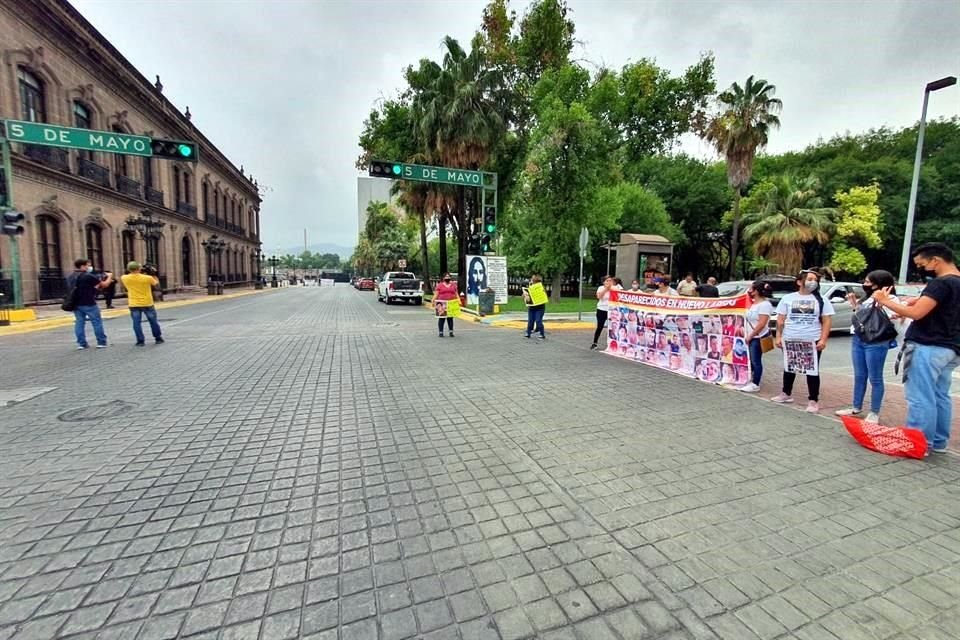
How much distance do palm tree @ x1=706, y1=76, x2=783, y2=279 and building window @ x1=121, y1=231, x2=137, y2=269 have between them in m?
35.6

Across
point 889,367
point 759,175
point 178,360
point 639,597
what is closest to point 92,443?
point 178,360

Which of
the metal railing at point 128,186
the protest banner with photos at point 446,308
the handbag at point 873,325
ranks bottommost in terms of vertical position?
the protest banner with photos at point 446,308

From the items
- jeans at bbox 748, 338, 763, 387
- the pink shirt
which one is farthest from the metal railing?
jeans at bbox 748, 338, 763, 387

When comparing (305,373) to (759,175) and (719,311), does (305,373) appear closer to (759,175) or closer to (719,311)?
(719,311)

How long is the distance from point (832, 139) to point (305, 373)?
48665mm

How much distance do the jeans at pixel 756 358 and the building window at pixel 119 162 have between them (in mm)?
32793

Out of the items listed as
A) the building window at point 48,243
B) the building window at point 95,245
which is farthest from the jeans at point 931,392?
the building window at point 95,245

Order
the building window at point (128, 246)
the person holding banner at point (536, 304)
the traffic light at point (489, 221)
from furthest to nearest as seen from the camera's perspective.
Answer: the building window at point (128, 246)
the traffic light at point (489, 221)
the person holding banner at point (536, 304)

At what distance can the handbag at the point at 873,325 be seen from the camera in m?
4.87

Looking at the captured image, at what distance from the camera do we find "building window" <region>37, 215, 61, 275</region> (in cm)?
1953

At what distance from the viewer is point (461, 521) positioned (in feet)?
9.98

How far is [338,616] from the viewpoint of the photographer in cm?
220

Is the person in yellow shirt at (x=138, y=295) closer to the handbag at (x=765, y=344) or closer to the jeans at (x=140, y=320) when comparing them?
the jeans at (x=140, y=320)

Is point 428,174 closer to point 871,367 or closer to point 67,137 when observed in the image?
point 67,137
